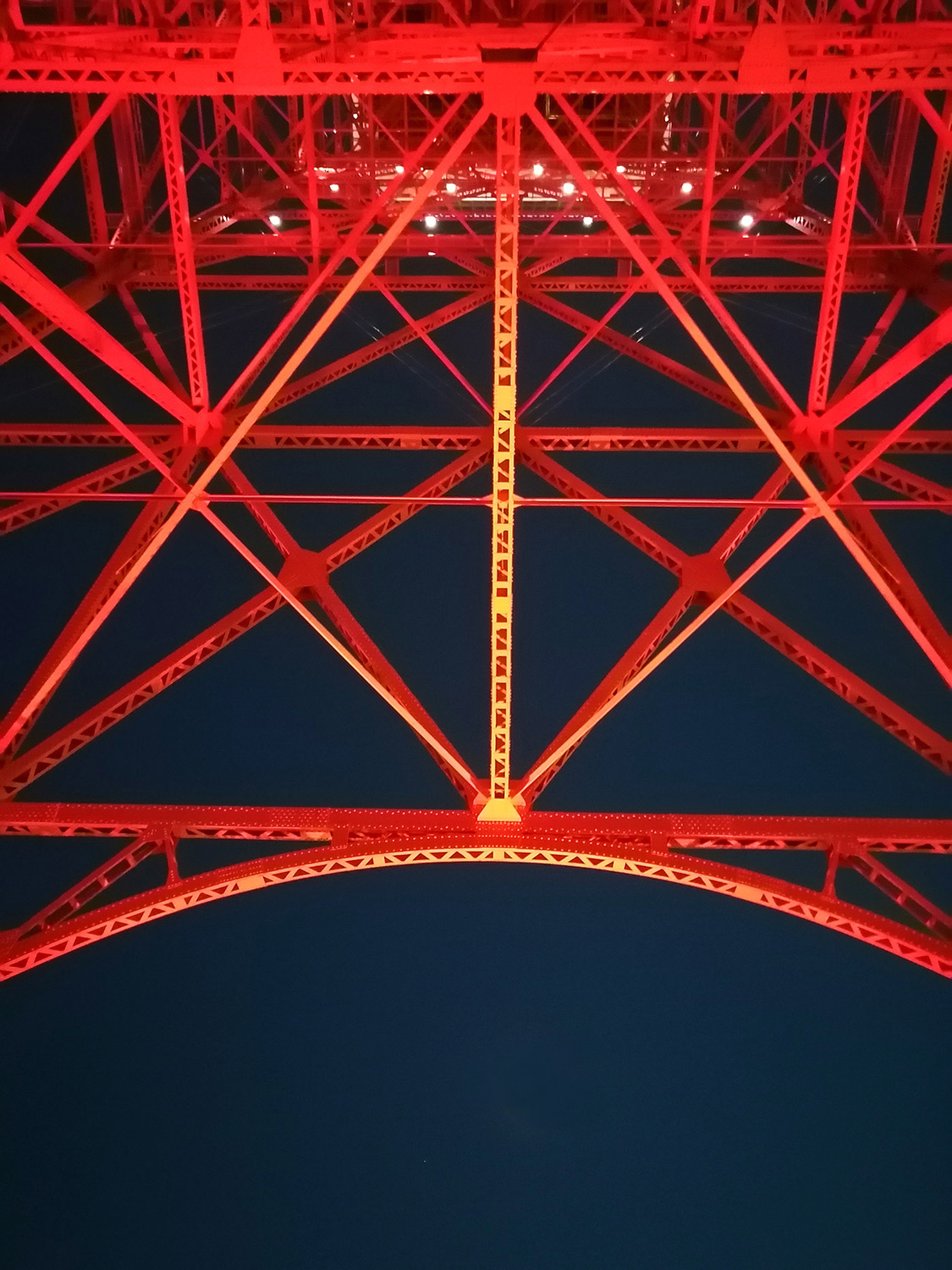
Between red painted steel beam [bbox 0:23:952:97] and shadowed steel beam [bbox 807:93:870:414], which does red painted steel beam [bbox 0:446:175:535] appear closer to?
red painted steel beam [bbox 0:23:952:97]

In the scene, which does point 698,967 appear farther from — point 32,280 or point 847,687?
point 32,280

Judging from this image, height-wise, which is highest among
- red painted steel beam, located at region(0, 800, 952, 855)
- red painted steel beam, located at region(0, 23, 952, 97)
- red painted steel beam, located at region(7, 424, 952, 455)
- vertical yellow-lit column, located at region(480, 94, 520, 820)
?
red painted steel beam, located at region(7, 424, 952, 455)

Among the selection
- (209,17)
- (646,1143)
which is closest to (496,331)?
(209,17)

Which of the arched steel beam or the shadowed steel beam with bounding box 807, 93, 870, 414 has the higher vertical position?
the shadowed steel beam with bounding box 807, 93, 870, 414

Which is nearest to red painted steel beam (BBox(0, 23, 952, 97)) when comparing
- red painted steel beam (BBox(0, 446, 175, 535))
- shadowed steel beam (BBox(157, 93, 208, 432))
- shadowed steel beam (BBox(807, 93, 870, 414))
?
shadowed steel beam (BBox(807, 93, 870, 414))

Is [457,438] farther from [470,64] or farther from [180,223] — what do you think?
[470,64]

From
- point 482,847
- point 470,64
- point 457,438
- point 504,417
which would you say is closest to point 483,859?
point 482,847

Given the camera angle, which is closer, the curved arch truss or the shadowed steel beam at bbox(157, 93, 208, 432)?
the curved arch truss
